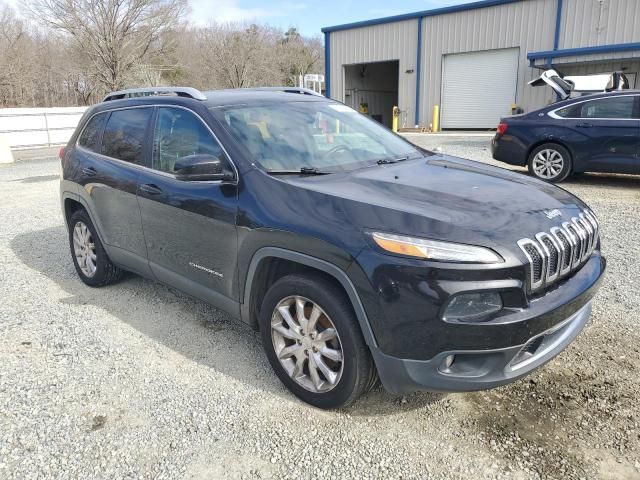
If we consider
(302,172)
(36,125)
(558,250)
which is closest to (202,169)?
(302,172)

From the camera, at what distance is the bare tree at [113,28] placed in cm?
2588

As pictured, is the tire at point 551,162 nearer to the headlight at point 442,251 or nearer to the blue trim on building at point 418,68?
the headlight at point 442,251

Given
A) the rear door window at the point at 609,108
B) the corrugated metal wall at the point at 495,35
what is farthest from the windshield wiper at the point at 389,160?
the corrugated metal wall at the point at 495,35

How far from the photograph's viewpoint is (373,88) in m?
31.6

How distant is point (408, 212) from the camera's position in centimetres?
251

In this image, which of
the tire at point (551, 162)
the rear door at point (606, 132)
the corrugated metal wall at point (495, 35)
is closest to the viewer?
the rear door at point (606, 132)

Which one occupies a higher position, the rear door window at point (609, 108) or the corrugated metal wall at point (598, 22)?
the corrugated metal wall at point (598, 22)

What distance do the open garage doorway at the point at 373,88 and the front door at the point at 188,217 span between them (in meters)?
25.5

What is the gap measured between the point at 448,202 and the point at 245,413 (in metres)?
1.61

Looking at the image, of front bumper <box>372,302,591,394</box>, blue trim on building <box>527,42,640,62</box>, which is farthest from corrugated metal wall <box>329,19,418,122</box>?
front bumper <box>372,302,591,394</box>

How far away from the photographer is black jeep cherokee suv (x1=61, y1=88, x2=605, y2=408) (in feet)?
7.70

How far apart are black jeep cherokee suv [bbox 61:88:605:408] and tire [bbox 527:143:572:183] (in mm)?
5856

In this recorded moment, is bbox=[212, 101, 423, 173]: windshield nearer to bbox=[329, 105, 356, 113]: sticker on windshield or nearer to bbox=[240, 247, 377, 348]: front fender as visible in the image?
bbox=[329, 105, 356, 113]: sticker on windshield

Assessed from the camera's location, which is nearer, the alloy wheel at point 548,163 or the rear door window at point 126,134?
the rear door window at point 126,134
